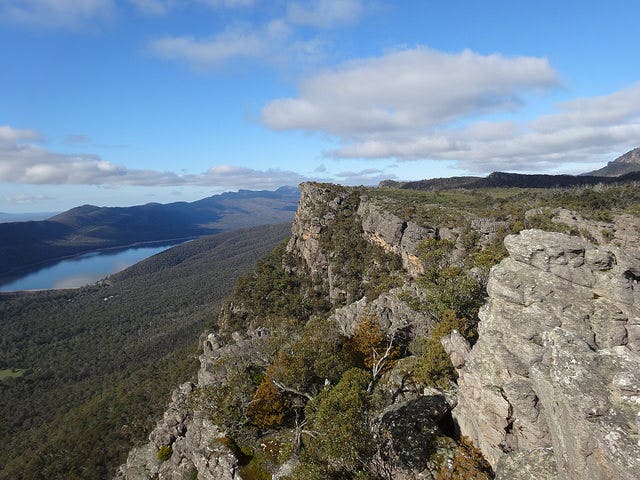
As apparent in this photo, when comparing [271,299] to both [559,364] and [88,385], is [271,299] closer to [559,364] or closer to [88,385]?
[88,385]

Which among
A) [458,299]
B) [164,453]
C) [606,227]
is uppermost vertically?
[606,227]

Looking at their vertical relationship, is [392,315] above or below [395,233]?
below

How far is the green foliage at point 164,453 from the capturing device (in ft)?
Answer: 121

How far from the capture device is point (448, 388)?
77.3ft

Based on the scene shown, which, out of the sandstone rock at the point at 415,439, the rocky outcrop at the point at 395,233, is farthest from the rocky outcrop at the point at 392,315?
the rocky outcrop at the point at 395,233

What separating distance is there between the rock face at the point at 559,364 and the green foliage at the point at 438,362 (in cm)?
310

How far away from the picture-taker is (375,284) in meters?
81.8

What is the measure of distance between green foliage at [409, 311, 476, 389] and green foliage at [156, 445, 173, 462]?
90.7 feet

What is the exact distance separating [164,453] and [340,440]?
27.8 m

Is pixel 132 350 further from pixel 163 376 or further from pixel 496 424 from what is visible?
pixel 496 424

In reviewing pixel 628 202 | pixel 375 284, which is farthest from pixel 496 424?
pixel 628 202

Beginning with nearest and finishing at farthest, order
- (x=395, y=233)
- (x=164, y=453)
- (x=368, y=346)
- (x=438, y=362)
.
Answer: (x=438, y=362) → (x=368, y=346) → (x=164, y=453) → (x=395, y=233)

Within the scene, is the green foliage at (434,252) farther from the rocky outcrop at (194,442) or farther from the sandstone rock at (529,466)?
the sandstone rock at (529,466)

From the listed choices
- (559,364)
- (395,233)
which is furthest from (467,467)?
(395,233)
